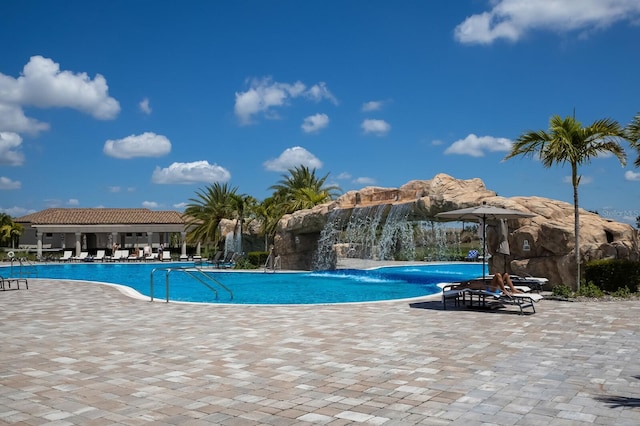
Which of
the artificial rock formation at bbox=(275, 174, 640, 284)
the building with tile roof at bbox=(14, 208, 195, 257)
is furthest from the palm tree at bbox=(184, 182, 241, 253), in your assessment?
the artificial rock formation at bbox=(275, 174, 640, 284)

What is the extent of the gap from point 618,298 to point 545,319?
12.7 ft

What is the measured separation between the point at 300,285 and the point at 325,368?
51.4ft

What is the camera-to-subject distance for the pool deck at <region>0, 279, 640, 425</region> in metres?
5.18

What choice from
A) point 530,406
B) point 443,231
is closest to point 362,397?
point 530,406

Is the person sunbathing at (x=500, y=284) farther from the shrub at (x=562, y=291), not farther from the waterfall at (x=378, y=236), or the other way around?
the waterfall at (x=378, y=236)

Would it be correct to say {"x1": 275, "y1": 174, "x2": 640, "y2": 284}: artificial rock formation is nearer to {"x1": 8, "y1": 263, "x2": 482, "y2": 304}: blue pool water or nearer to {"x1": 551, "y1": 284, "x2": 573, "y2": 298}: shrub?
{"x1": 551, "y1": 284, "x2": 573, "y2": 298}: shrub

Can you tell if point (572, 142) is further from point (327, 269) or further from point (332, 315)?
point (327, 269)

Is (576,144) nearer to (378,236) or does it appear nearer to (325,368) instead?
(325,368)

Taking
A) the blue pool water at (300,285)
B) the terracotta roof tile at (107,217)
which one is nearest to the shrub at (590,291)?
the blue pool water at (300,285)

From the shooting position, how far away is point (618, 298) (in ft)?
43.1

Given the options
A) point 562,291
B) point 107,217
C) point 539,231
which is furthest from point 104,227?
point 562,291

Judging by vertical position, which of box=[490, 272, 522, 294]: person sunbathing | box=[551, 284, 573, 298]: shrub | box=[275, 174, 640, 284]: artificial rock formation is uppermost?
box=[275, 174, 640, 284]: artificial rock formation

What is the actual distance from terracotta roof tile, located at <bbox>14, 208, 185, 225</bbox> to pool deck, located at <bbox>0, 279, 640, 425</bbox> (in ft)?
142

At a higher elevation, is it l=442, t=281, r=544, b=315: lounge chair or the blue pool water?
l=442, t=281, r=544, b=315: lounge chair
